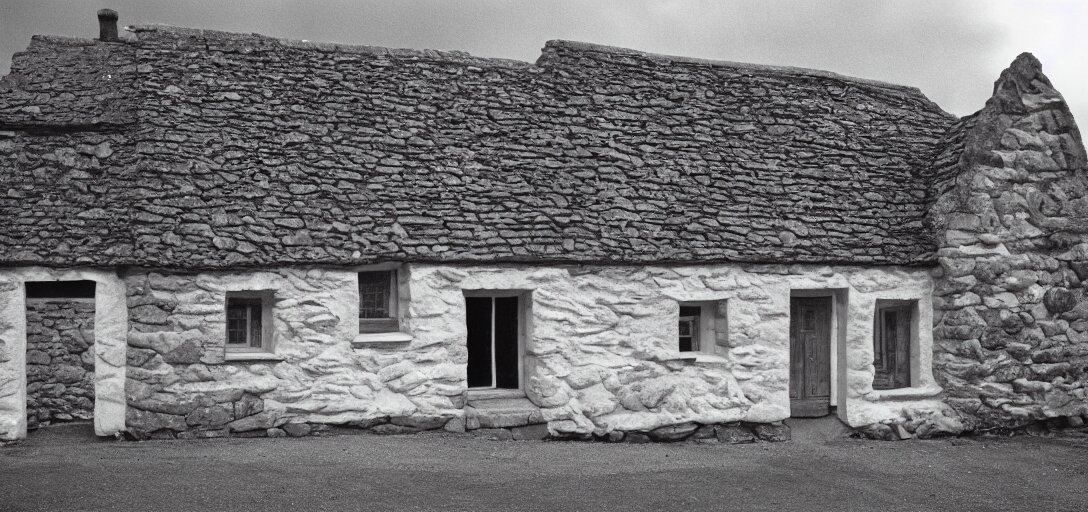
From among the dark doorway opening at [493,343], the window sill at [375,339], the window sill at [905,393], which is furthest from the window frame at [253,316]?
the window sill at [905,393]

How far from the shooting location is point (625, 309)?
12.0 metres

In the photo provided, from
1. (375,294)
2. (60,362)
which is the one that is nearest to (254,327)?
(375,294)

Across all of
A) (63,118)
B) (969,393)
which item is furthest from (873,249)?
(63,118)

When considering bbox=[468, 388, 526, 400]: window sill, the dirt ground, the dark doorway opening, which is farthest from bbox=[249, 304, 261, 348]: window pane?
bbox=[468, 388, 526, 400]: window sill

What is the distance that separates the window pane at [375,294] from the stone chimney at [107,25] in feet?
18.2

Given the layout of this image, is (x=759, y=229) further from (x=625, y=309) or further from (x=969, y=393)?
(x=969, y=393)

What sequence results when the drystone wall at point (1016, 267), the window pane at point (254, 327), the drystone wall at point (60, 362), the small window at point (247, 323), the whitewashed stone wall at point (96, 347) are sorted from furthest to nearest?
1. the drystone wall at point (1016, 267)
2. the drystone wall at point (60, 362)
3. the window pane at point (254, 327)
4. the small window at point (247, 323)
5. the whitewashed stone wall at point (96, 347)

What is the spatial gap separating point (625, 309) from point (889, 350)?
4142mm

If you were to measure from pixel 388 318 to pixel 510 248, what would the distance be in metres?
1.77

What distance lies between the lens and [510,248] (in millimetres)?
11617

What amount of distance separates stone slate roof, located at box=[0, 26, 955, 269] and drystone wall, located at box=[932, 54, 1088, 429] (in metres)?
0.75

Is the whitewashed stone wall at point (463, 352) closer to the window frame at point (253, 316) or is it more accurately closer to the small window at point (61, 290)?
the window frame at point (253, 316)

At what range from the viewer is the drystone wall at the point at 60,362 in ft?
41.1

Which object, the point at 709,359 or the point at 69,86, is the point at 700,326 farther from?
the point at 69,86
